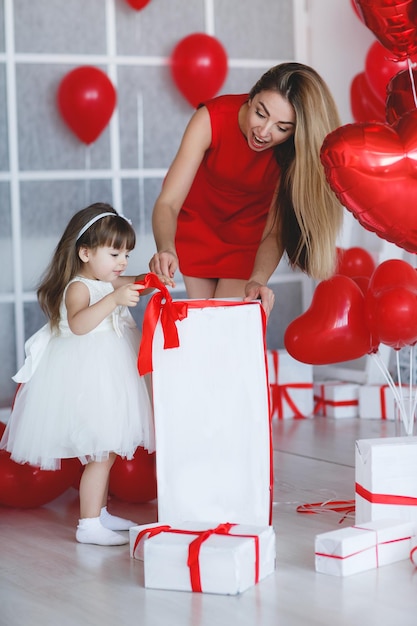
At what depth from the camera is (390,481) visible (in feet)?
6.98

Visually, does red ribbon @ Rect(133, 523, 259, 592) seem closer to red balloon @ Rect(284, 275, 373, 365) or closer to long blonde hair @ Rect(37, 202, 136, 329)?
long blonde hair @ Rect(37, 202, 136, 329)

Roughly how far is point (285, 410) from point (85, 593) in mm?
2068

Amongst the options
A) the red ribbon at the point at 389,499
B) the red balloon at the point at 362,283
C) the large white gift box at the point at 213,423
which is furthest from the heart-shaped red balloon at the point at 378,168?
the red balloon at the point at 362,283

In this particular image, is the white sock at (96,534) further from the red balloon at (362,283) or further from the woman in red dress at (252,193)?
the red balloon at (362,283)

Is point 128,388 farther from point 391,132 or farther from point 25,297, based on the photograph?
point 25,297

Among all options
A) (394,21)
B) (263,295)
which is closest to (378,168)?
(394,21)

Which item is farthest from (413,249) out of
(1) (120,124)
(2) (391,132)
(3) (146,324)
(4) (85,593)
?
(1) (120,124)

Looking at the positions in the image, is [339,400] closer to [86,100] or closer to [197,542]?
[86,100]

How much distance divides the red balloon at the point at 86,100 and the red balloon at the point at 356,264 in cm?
104

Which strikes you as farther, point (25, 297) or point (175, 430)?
point (25, 297)

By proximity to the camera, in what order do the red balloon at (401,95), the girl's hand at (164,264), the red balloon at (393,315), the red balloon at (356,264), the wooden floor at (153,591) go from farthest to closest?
the red balloon at (356,264)
the red balloon at (393,315)
the girl's hand at (164,264)
the red balloon at (401,95)
the wooden floor at (153,591)

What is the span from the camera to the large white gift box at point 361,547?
1920 mm

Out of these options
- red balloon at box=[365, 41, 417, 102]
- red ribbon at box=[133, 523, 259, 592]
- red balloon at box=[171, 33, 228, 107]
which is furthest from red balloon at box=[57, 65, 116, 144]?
red ribbon at box=[133, 523, 259, 592]

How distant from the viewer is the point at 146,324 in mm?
2131
